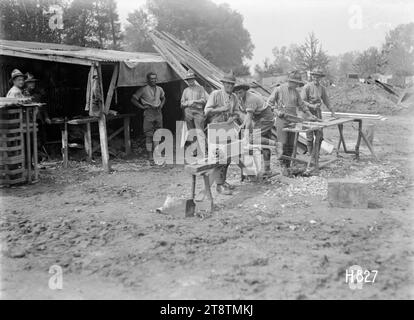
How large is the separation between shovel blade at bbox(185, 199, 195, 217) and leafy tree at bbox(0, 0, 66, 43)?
22.7m

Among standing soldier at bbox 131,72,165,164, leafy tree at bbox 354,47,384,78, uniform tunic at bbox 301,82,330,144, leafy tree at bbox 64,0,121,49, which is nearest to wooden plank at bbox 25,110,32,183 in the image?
standing soldier at bbox 131,72,165,164

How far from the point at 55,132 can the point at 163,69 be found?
3.16m

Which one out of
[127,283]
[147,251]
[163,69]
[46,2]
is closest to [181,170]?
[163,69]

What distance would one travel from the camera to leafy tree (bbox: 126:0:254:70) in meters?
47.7

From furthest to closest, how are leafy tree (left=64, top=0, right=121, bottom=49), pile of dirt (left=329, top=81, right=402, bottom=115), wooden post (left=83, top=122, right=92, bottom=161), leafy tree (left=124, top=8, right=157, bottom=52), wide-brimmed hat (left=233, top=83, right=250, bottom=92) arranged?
leafy tree (left=124, top=8, right=157, bottom=52) → leafy tree (left=64, top=0, right=121, bottom=49) → pile of dirt (left=329, top=81, right=402, bottom=115) → wooden post (left=83, top=122, right=92, bottom=161) → wide-brimmed hat (left=233, top=83, right=250, bottom=92)

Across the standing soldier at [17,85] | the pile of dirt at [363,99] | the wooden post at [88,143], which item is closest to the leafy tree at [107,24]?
the pile of dirt at [363,99]

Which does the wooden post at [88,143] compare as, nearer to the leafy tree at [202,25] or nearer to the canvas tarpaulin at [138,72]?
the canvas tarpaulin at [138,72]

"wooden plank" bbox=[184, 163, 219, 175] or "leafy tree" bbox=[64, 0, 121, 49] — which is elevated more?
"leafy tree" bbox=[64, 0, 121, 49]

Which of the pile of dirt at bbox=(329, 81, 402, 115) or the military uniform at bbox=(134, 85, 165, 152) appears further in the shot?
the pile of dirt at bbox=(329, 81, 402, 115)

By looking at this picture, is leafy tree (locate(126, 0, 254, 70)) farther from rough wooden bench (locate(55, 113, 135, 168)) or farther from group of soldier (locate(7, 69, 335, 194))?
group of soldier (locate(7, 69, 335, 194))

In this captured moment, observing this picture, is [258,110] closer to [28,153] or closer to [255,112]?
[255,112]

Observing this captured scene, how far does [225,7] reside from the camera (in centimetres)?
5078

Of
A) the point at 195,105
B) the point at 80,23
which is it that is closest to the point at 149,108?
the point at 195,105
